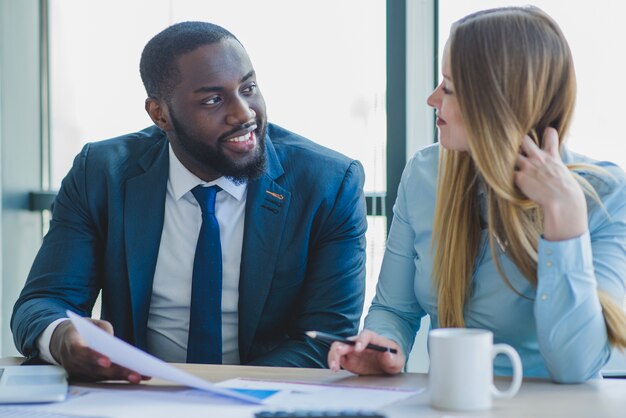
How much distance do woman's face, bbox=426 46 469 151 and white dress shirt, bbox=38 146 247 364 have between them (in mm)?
652

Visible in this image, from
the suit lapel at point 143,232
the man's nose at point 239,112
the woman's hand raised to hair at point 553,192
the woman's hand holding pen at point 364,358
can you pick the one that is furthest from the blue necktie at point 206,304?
the woman's hand raised to hair at point 553,192

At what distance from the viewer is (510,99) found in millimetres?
1552

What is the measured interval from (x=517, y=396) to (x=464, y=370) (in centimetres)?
15

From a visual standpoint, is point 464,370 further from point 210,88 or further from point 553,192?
point 210,88

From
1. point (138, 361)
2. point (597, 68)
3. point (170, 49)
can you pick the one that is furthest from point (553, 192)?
point (597, 68)

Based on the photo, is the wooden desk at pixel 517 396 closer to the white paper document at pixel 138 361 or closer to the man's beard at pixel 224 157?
the white paper document at pixel 138 361

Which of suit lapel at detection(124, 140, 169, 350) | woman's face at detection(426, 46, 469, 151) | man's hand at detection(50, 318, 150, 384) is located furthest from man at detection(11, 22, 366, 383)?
woman's face at detection(426, 46, 469, 151)

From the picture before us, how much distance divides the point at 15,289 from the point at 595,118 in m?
2.48

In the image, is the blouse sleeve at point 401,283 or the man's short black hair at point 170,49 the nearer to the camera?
the blouse sleeve at point 401,283

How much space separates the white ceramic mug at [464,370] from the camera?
1.21m

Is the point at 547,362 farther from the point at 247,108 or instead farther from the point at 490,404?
the point at 247,108

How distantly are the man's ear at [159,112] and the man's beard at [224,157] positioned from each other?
4cm

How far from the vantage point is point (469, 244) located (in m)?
1.67

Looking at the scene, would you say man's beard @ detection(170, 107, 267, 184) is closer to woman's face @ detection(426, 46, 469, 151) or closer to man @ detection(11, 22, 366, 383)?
man @ detection(11, 22, 366, 383)
